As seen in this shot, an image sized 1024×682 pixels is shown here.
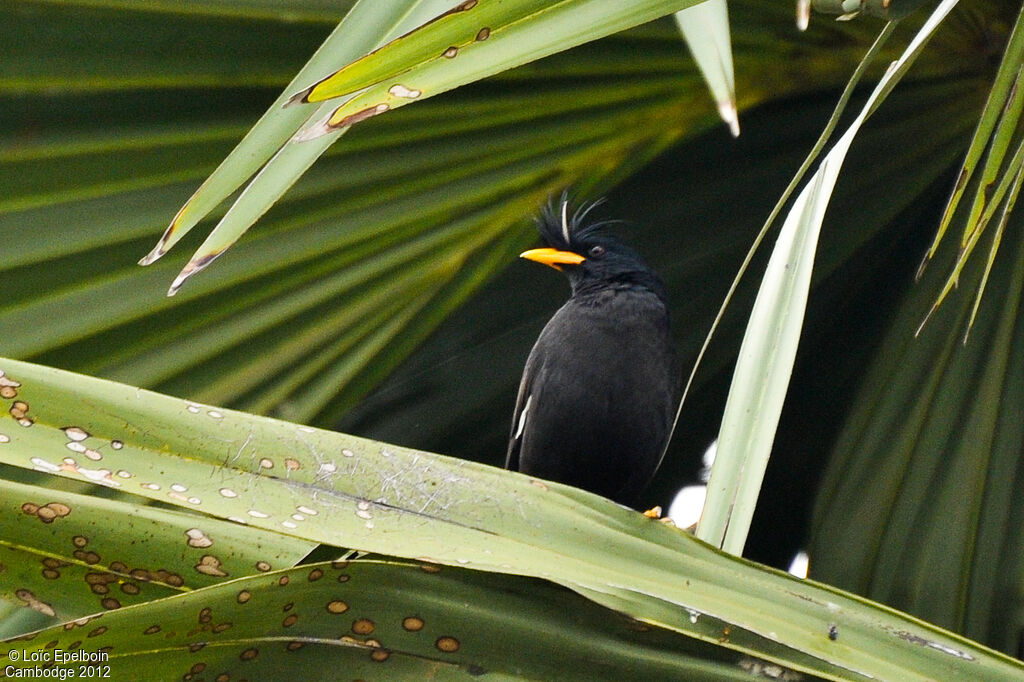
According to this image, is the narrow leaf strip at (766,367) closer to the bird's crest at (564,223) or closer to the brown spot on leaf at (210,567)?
the brown spot on leaf at (210,567)

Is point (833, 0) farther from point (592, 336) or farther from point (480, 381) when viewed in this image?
point (592, 336)

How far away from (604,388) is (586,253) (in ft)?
1.27

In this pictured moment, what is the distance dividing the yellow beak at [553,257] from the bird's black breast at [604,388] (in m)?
0.15

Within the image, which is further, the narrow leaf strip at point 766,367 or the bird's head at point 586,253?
the bird's head at point 586,253

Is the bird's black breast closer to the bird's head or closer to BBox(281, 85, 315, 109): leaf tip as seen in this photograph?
the bird's head

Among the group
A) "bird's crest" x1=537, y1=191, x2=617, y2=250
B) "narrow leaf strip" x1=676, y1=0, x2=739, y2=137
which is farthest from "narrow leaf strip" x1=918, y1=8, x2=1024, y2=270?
"bird's crest" x1=537, y1=191, x2=617, y2=250

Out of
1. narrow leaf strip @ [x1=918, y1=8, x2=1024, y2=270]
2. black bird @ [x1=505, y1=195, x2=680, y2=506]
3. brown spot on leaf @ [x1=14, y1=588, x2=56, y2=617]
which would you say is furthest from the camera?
black bird @ [x1=505, y1=195, x2=680, y2=506]

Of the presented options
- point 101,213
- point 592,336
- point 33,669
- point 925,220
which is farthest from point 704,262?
point 33,669

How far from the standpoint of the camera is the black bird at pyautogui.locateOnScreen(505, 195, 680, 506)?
2.99 m

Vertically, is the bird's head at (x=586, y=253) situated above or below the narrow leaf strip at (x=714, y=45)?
above

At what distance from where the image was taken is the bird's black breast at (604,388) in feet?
9.82

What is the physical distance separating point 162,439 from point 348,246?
3.81ft

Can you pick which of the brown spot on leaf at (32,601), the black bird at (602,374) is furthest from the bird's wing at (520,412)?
the brown spot on leaf at (32,601)

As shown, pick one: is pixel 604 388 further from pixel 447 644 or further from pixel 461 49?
pixel 461 49
